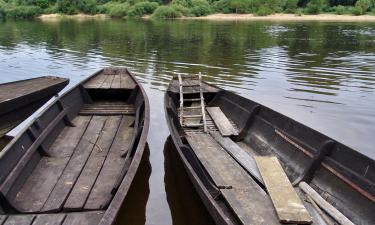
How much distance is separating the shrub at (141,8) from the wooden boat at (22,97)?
59545mm

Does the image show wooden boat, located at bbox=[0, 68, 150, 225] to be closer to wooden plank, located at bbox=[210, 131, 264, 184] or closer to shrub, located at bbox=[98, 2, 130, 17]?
wooden plank, located at bbox=[210, 131, 264, 184]

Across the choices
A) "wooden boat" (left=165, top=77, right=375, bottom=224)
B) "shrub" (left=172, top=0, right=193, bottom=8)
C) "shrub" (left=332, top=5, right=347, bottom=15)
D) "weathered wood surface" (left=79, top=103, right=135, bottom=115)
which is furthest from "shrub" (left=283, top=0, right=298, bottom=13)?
"wooden boat" (left=165, top=77, right=375, bottom=224)

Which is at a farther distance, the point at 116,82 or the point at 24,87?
the point at 116,82

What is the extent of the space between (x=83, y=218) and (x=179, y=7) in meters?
64.5

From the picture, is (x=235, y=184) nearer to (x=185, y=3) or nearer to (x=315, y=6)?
(x=315, y=6)

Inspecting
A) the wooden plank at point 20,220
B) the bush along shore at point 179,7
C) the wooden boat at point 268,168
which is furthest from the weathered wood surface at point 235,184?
the bush along shore at point 179,7

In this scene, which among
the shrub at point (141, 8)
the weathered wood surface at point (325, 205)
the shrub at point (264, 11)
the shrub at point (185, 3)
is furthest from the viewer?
the shrub at point (185, 3)

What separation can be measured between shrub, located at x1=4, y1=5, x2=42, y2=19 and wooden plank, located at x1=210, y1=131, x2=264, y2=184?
261 ft

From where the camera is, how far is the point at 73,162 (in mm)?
6375

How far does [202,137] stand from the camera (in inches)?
310

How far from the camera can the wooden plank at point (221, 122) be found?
799 centimetres

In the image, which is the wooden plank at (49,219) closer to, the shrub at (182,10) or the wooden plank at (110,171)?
the wooden plank at (110,171)

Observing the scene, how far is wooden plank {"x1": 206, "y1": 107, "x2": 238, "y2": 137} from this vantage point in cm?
799


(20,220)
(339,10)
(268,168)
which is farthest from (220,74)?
(339,10)
